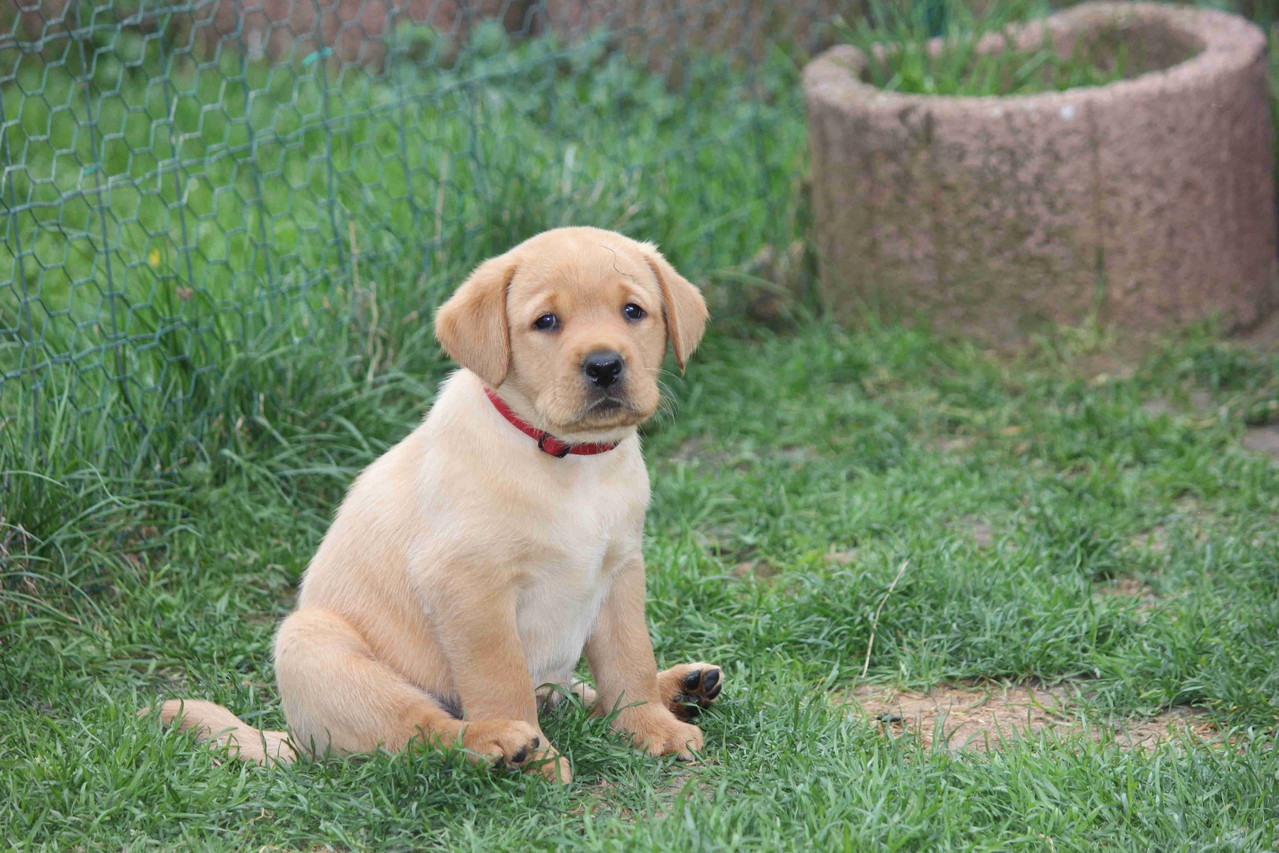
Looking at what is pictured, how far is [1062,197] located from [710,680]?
300 cm

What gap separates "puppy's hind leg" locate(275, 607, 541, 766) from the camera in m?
2.92

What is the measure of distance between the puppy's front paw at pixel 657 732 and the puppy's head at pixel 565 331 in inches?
26.8

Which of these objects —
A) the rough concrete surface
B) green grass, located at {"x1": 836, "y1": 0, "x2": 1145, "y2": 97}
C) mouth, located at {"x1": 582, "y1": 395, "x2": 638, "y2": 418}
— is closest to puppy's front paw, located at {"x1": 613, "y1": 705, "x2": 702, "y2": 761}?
mouth, located at {"x1": 582, "y1": 395, "x2": 638, "y2": 418}

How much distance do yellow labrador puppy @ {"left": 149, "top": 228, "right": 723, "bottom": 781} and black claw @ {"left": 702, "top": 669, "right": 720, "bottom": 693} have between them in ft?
0.39

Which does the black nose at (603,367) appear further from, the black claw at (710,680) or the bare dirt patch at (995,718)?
the bare dirt patch at (995,718)

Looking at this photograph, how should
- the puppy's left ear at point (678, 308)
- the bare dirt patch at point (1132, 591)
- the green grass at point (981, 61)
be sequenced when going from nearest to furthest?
the puppy's left ear at point (678, 308)
the bare dirt patch at point (1132, 591)
the green grass at point (981, 61)

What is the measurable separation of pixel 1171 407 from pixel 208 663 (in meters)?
3.63

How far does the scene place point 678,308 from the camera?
3094 mm

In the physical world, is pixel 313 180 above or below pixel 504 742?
above

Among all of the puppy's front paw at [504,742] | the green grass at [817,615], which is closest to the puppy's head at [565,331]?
the puppy's front paw at [504,742]

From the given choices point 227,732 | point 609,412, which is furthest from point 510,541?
point 227,732

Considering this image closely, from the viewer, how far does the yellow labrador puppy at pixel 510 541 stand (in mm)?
2902

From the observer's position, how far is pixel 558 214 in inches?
211

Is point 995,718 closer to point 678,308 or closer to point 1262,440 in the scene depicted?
point 678,308
